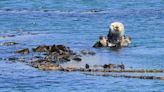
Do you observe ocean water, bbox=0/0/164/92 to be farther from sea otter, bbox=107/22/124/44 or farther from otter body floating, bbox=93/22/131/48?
sea otter, bbox=107/22/124/44

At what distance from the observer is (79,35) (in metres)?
87.3

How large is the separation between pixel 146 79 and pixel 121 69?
3968mm

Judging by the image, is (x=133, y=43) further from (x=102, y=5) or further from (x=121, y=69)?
(x=102, y=5)

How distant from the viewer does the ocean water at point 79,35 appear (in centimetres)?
5881

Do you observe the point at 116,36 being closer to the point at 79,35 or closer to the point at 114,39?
the point at 114,39

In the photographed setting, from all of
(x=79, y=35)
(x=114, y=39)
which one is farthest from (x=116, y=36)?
(x=79, y=35)

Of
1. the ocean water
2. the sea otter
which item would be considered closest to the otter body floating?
the sea otter

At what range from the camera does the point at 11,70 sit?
211 feet

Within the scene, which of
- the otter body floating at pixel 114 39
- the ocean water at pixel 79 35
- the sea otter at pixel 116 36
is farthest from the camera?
the sea otter at pixel 116 36

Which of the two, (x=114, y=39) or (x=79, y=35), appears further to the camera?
(x=79, y=35)

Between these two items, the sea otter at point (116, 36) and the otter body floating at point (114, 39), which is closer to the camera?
the otter body floating at point (114, 39)

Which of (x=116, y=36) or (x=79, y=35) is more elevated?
(x=116, y=36)

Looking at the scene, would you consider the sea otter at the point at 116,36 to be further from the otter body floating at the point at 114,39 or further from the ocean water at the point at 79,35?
the ocean water at the point at 79,35

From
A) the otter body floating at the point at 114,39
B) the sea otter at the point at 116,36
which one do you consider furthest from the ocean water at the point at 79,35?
the sea otter at the point at 116,36
